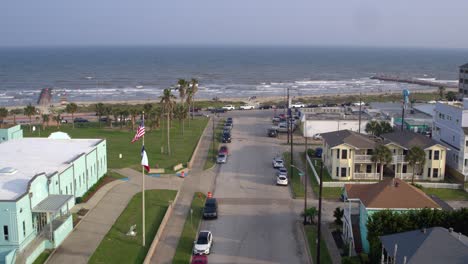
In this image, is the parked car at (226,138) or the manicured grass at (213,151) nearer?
the manicured grass at (213,151)

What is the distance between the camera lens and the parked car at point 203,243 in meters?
29.4

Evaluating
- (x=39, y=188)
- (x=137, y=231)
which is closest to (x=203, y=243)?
(x=137, y=231)

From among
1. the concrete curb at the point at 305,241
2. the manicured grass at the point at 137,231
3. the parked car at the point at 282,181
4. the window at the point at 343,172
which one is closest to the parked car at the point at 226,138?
the parked car at the point at 282,181

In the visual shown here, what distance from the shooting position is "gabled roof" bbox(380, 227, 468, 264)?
21.5 m

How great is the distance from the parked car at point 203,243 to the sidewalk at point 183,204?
4.54 ft

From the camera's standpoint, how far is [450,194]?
42156mm

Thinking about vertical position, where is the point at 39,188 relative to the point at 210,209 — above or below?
above

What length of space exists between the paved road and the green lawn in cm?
610

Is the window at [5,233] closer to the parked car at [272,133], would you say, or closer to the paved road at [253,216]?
the paved road at [253,216]

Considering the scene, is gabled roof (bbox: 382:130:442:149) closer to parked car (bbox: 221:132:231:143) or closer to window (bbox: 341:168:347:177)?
window (bbox: 341:168:347:177)

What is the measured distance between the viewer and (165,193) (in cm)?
4175

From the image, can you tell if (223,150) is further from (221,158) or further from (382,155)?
(382,155)

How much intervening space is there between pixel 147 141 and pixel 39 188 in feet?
106

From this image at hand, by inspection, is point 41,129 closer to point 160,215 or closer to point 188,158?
point 188,158
